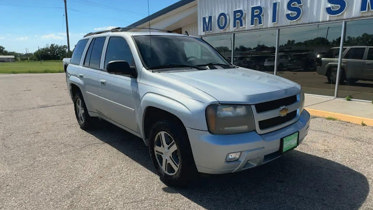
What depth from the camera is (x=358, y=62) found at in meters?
8.25

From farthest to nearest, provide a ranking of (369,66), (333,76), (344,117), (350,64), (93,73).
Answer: (333,76) < (350,64) < (369,66) < (344,117) < (93,73)

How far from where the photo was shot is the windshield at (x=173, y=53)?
3695 mm

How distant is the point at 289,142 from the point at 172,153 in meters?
1.29

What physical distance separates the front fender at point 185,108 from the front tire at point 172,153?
0.18 meters

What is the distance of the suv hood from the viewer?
2775 mm

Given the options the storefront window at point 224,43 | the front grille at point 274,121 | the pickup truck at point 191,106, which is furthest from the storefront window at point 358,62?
the front grille at point 274,121

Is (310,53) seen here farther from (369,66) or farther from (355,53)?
(369,66)

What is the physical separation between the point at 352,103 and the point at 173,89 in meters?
6.68

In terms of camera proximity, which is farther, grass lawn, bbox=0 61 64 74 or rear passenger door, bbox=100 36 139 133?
grass lawn, bbox=0 61 64 74

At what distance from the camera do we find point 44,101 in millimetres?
9594

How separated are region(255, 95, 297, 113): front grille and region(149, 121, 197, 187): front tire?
0.80 meters

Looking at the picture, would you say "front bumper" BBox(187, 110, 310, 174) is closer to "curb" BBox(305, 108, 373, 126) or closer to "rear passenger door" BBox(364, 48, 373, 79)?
"curb" BBox(305, 108, 373, 126)

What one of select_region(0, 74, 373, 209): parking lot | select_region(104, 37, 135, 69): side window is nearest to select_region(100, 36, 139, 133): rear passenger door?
select_region(104, 37, 135, 69): side window

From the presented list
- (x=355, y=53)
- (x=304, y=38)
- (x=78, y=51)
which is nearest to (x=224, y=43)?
(x=304, y=38)
